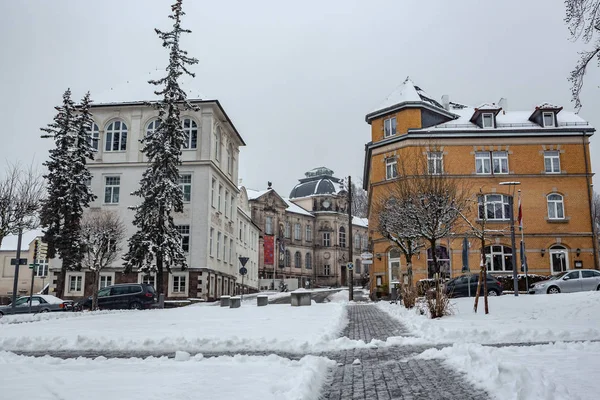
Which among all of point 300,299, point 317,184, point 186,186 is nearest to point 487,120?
point 186,186

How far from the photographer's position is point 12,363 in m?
9.14

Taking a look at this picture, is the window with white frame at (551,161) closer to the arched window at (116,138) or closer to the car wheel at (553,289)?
the car wheel at (553,289)

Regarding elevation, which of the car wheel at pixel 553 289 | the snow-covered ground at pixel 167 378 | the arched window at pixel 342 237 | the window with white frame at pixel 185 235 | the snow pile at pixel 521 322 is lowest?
the snow-covered ground at pixel 167 378

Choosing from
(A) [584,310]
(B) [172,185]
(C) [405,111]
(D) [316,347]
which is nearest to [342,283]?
(C) [405,111]

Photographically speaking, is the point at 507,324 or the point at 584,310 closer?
the point at 507,324

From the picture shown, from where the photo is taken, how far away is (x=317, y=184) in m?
105

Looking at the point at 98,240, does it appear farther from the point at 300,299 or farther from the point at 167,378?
the point at 167,378

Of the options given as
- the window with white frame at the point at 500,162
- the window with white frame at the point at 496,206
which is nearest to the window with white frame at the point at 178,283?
the window with white frame at the point at 496,206

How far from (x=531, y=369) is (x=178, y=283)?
122 feet

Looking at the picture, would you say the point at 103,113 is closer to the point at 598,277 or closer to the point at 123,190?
the point at 123,190

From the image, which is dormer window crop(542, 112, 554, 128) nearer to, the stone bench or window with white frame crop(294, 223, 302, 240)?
the stone bench

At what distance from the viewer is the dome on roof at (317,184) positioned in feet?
343

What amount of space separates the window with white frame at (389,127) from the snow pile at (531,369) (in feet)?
119

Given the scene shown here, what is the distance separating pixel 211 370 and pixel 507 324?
9.36 m
